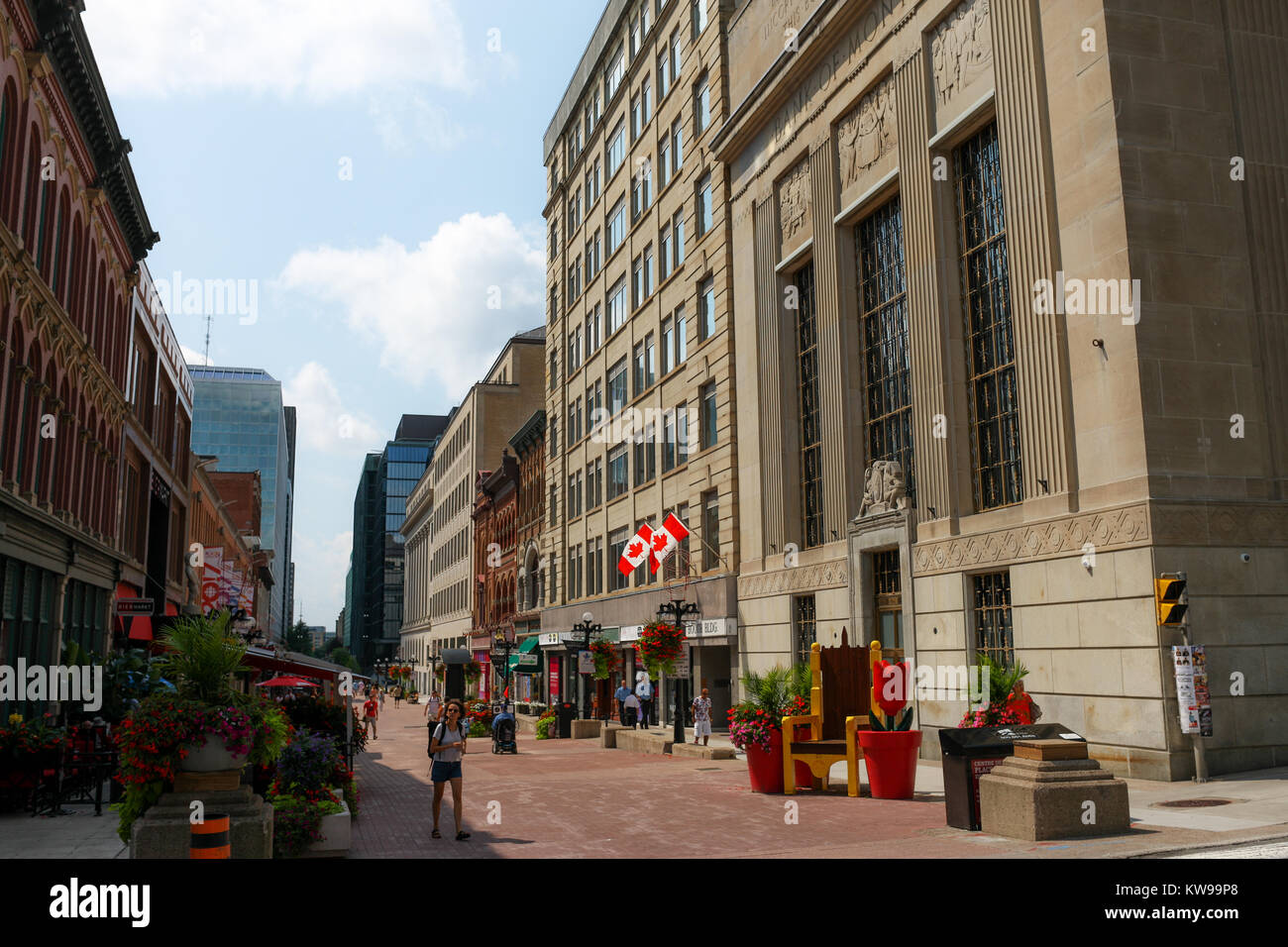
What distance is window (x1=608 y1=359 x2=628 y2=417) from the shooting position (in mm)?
48237

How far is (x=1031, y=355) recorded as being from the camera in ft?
65.3

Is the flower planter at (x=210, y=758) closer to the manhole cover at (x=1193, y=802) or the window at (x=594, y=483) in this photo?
the manhole cover at (x=1193, y=802)

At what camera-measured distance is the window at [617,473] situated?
1868 inches

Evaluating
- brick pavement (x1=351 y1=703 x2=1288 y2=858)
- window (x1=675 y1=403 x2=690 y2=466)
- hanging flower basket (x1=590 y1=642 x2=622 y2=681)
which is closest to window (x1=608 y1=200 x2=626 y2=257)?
window (x1=675 y1=403 x2=690 y2=466)

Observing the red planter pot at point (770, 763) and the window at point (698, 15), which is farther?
the window at point (698, 15)

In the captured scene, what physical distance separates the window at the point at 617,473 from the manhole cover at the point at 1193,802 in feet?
110

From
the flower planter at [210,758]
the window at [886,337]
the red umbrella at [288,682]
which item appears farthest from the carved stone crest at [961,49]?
the red umbrella at [288,682]

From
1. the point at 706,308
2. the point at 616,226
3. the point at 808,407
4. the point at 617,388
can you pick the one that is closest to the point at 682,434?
the point at 706,308

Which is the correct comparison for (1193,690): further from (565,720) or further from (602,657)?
(565,720)

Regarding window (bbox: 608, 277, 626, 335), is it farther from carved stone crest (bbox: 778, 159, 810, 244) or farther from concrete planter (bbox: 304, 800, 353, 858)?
concrete planter (bbox: 304, 800, 353, 858)

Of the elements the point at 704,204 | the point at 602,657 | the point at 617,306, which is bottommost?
the point at 602,657

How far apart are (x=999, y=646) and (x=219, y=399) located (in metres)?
166

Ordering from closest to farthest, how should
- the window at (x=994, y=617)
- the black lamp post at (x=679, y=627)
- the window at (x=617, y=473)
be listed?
the window at (x=994, y=617) → the black lamp post at (x=679, y=627) → the window at (x=617, y=473)

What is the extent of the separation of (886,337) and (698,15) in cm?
2008
